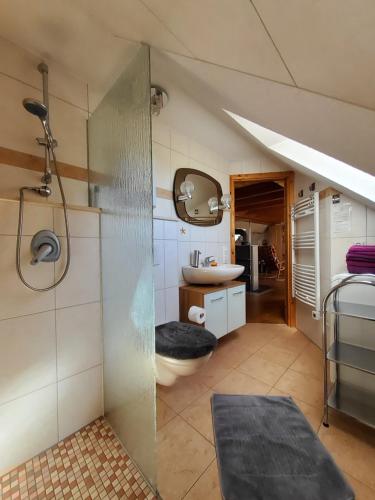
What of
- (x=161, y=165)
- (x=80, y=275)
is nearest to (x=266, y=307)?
(x=161, y=165)

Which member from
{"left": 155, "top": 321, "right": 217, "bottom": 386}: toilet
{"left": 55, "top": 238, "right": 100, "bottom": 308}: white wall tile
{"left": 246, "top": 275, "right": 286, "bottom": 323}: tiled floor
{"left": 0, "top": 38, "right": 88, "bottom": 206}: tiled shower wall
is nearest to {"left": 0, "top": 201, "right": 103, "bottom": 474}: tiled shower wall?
{"left": 55, "top": 238, "right": 100, "bottom": 308}: white wall tile

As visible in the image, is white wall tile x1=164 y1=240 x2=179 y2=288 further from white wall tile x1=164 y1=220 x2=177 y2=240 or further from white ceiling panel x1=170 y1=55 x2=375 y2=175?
white ceiling panel x1=170 y1=55 x2=375 y2=175

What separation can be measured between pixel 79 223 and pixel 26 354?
0.71 metres

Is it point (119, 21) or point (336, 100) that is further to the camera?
point (119, 21)

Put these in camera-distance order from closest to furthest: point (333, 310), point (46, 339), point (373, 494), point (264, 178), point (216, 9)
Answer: point (216, 9) → point (373, 494) → point (46, 339) → point (333, 310) → point (264, 178)

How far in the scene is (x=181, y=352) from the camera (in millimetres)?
1135

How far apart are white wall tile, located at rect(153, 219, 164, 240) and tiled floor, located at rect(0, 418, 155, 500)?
1249 millimetres

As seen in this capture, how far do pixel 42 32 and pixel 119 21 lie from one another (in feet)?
1.36

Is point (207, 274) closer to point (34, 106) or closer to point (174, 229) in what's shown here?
point (174, 229)

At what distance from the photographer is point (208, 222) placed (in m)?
2.27

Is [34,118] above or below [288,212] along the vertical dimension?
above

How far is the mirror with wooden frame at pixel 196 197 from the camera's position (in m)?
1.97

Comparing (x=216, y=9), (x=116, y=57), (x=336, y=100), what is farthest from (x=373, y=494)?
(x=116, y=57)

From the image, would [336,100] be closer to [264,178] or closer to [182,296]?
[182,296]
